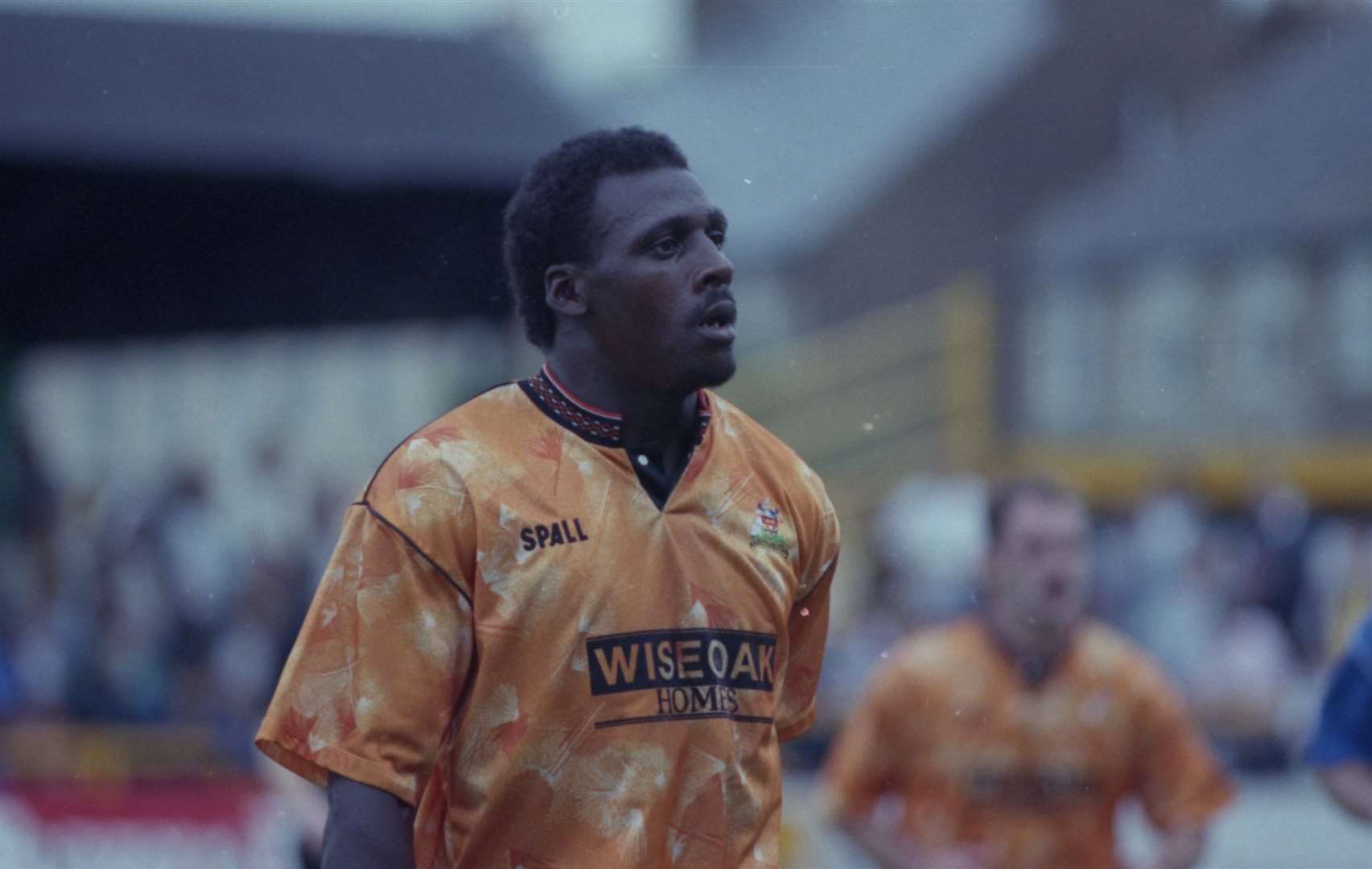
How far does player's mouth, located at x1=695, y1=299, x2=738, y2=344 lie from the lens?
2.84 metres

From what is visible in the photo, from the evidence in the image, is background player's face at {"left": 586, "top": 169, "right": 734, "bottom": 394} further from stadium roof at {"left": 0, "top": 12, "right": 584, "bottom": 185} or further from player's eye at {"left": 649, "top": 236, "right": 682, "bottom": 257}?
stadium roof at {"left": 0, "top": 12, "right": 584, "bottom": 185}

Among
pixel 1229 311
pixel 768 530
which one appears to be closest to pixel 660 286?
pixel 768 530

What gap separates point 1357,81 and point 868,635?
40.9ft

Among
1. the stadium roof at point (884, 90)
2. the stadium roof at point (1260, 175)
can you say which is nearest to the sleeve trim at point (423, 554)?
the stadium roof at point (1260, 175)

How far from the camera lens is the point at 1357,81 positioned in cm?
2039

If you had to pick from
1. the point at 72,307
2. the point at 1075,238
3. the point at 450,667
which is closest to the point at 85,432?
the point at 72,307

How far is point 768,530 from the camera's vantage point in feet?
9.68

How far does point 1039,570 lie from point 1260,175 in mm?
16415

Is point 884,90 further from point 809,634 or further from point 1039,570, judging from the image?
point 809,634

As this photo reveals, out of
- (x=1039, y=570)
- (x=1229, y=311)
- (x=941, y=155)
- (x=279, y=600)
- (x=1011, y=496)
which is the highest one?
(x=941, y=155)

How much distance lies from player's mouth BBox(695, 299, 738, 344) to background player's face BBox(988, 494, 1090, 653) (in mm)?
2674

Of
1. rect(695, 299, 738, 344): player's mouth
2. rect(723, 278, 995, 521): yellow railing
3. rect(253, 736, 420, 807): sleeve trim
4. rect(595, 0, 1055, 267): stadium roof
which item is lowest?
rect(253, 736, 420, 807): sleeve trim

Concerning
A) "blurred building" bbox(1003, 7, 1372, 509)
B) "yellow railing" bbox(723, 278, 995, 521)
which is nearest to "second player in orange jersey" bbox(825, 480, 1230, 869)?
"blurred building" bbox(1003, 7, 1372, 509)

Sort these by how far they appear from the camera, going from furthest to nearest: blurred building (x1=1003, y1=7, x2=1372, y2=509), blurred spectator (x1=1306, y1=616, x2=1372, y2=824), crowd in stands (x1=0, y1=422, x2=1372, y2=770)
Answer: blurred building (x1=1003, y1=7, x2=1372, y2=509) → crowd in stands (x1=0, y1=422, x2=1372, y2=770) → blurred spectator (x1=1306, y1=616, x2=1372, y2=824)
